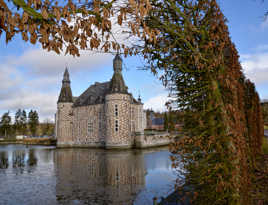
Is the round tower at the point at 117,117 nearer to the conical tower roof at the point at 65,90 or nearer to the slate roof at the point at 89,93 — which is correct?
the slate roof at the point at 89,93

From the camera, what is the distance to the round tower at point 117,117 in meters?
27.8

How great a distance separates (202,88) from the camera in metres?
3.73

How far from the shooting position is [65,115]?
1389 inches

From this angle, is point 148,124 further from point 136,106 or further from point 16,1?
point 16,1

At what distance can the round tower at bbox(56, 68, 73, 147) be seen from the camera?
3480 cm

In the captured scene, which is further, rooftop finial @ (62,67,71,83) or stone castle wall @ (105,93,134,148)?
rooftop finial @ (62,67,71,83)

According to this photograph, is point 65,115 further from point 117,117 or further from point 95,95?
point 117,117

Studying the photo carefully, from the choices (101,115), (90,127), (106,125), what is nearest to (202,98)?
(106,125)

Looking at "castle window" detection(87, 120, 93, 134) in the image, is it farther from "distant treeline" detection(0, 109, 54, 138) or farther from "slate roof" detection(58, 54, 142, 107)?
"distant treeline" detection(0, 109, 54, 138)

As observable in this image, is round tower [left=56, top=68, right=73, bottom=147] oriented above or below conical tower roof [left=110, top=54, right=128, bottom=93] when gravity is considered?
below

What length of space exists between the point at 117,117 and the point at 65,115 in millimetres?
11705

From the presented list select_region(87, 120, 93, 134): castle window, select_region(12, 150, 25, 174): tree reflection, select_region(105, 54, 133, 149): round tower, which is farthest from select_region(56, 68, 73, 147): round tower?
select_region(12, 150, 25, 174): tree reflection

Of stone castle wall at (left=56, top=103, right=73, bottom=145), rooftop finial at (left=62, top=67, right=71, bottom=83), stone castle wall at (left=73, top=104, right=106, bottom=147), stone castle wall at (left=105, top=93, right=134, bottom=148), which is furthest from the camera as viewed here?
rooftop finial at (left=62, top=67, right=71, bottom=83)

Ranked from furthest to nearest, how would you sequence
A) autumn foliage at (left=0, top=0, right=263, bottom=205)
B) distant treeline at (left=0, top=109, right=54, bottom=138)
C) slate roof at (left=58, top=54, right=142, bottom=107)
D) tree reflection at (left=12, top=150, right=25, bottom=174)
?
1. distant treeline at (left=0, top=109, right=54, bottom=138)
2. slate roof at (left=58, top=54, right=142, bottom=107)
3. tree reflection at (left=12, top=150, right=25, bottom=174)
4. autumn foliage at (left=0, top=0, right=263, bottom=205)
